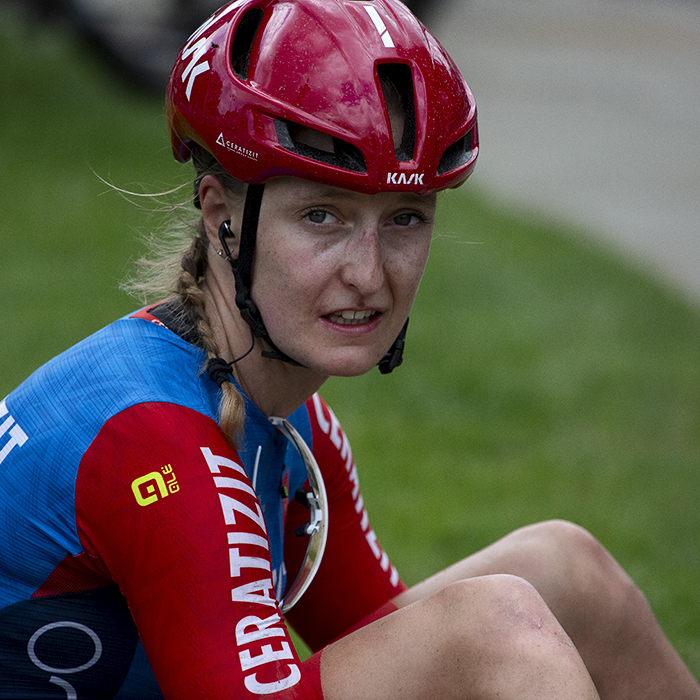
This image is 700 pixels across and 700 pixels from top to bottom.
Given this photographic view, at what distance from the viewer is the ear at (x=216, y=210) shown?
87.4 inches

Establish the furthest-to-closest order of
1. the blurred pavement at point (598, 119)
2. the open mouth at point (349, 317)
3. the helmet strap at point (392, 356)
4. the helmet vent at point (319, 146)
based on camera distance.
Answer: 1. the blurred pavement at point (598, 119)
2. the helmet strap at point (392, 356)
3. the open mouth at point (349, 317)
4. the helmet vent at point (319, 146)

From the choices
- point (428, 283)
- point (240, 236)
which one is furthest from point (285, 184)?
point (428, 283)

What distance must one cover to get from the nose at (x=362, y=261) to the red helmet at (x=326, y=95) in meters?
0.09

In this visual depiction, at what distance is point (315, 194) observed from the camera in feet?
6.89

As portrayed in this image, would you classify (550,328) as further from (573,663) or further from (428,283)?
(573,663)

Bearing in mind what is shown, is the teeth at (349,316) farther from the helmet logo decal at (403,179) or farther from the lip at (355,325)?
the helmet logo decal at (403,179)

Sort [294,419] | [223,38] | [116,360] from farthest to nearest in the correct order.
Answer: [294,419]
[223,38]
[116,360]

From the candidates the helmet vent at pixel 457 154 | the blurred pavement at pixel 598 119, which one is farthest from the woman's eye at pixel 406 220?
the blurred pavement at pixel 598 119

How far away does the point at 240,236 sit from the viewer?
216cm

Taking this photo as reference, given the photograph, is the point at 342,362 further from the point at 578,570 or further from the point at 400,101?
the point at 578,570

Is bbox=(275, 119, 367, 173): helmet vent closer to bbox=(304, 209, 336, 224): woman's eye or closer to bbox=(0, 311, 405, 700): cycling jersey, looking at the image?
bbox=(304, 209, 336, 224): woman's eye

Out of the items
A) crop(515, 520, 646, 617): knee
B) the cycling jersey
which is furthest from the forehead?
crop(515, 520, 646, 617): knee

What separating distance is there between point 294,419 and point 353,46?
2.95ft

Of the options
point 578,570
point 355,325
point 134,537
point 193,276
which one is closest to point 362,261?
point 355,325
